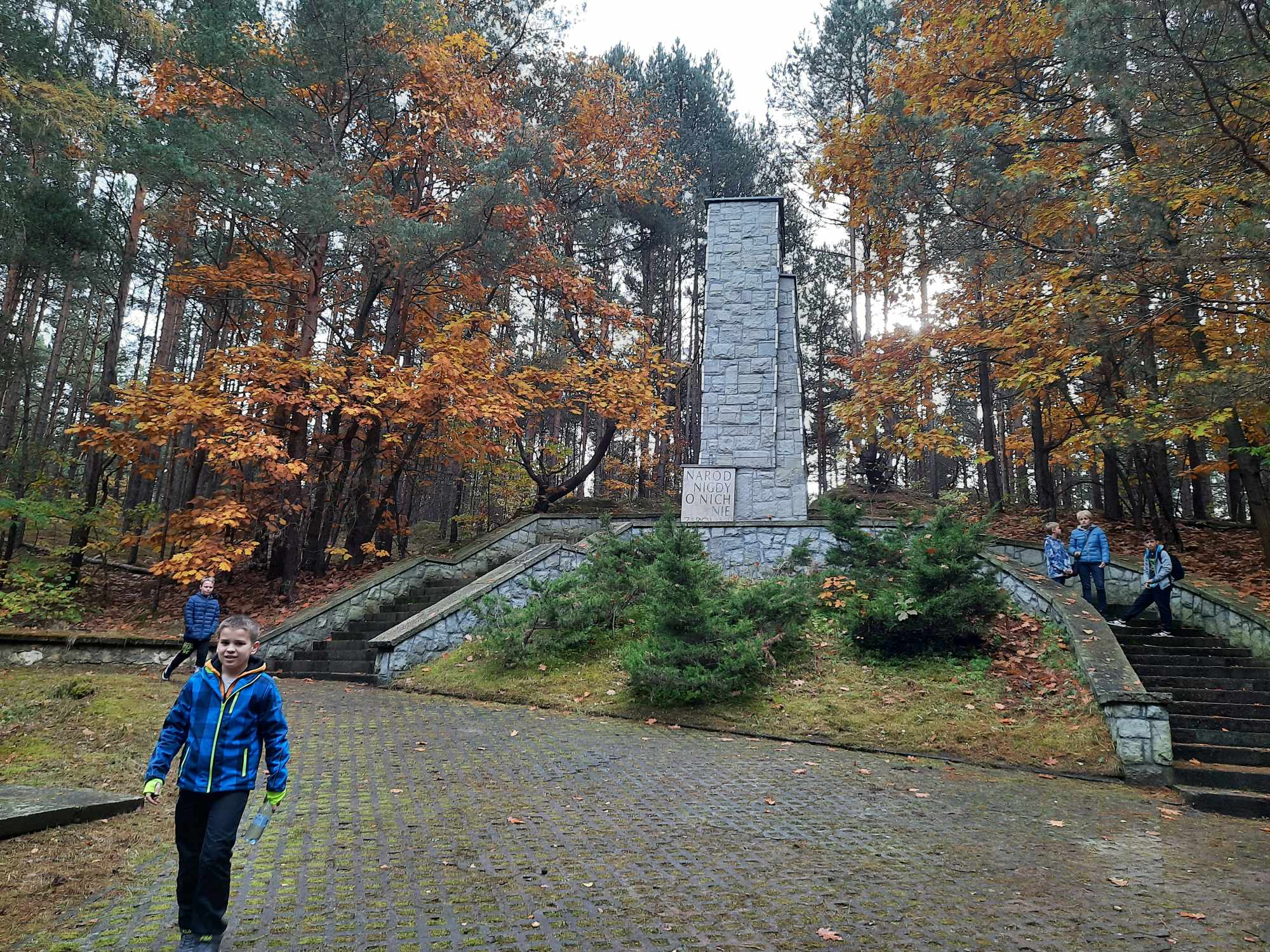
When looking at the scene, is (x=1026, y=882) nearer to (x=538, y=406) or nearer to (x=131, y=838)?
(x=131, y=838)

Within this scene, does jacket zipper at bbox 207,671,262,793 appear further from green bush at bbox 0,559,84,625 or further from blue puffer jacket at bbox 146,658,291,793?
green bush at bbox 0,559,84,625

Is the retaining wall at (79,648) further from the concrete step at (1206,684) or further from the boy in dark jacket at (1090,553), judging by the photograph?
the boy in dark jacket at (1090,553)

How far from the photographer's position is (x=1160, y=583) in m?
8.77

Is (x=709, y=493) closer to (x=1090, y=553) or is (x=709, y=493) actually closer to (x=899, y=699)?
(x=1090, y=553)

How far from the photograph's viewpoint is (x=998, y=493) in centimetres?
1906

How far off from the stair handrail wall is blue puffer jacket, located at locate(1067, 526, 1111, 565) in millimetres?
875

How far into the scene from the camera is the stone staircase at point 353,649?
34.5 feet

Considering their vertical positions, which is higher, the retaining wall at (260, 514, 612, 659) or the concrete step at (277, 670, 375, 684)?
the retaining wall at (260, 514, 612, 659)

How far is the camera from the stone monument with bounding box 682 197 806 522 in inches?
578

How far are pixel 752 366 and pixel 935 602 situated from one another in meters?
7.91

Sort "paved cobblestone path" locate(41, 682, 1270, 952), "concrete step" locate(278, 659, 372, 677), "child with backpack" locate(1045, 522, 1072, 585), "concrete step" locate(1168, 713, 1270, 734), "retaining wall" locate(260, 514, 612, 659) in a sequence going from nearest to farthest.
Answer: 1. "paved cobblestone path" locate(41, 682, 1270, 952)
2. "concrete step" locate(1168, 713, 1270, 734)
3. "child with backpack" locate(1045, 522, 1072, 585)
4. "concrete step" locate(278, 659, 372, 677)
5. "retaining wall" locate(260, 514, 612, 659)

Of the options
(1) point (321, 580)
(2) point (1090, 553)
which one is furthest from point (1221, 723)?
(1) point (321, 580)

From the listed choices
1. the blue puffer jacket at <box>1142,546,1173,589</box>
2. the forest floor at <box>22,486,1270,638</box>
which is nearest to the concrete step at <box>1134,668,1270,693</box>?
the blue puffer jacket at <box>1142,546,1173,589</box>

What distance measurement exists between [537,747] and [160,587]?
1108 centimetres
